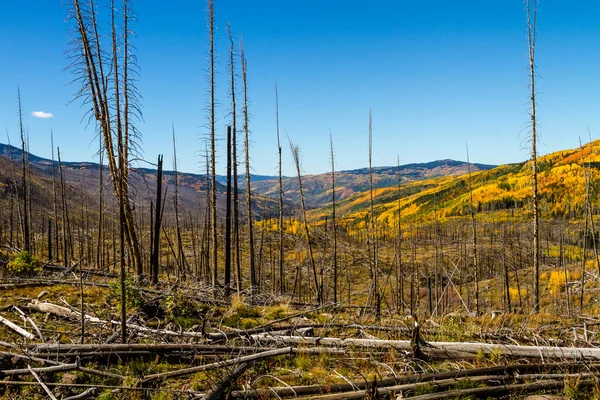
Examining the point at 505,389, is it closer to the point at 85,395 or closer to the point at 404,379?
the point at 404,379

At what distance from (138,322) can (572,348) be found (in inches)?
307

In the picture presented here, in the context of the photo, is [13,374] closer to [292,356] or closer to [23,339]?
[23,339]

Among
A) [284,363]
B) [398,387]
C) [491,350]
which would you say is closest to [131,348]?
[284,363]

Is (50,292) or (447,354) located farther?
(50,292)

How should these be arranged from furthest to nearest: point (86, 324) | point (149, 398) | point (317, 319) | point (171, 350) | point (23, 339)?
point (317, 319) → point (86, 324) → point (23, 339) → point (171, 350) → point (149, 398)

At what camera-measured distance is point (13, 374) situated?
185 inches

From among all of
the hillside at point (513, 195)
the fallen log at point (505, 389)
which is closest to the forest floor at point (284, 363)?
the fallen log at point (505, 389)

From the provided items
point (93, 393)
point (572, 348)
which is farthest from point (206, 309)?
point (572, 348)

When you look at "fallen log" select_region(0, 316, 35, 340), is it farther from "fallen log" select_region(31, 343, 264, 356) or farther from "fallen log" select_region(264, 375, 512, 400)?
"fallen log" select_region(264, 375, 512, 400)

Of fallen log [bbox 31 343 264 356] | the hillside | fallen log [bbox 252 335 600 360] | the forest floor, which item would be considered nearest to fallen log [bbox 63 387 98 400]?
the forest floor

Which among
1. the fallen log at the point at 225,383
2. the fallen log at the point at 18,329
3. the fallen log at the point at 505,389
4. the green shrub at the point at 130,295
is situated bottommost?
the fallen log at the point at 505,389

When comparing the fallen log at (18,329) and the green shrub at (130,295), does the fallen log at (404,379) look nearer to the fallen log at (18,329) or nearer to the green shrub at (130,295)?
the fallen log at (18,329)

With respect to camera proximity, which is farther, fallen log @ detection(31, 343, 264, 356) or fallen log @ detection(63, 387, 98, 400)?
fallen log @ detection(31, 343, 264, 356)

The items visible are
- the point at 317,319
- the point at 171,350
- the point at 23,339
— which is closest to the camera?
the point at 171,350
